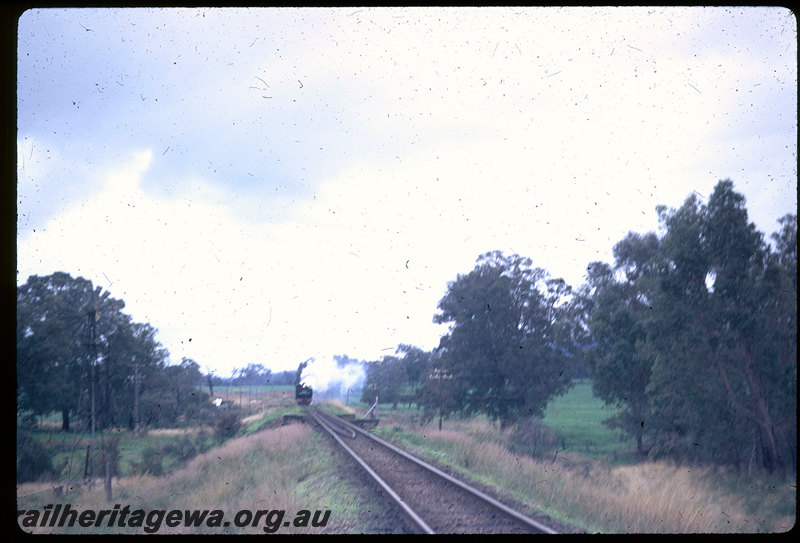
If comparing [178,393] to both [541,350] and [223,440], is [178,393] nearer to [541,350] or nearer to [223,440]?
[223,440]

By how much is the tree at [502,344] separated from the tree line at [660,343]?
0.05 m

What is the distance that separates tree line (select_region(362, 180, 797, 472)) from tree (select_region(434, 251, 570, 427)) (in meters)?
0.05

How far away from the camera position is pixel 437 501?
8.58 m

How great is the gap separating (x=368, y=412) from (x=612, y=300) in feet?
34.4

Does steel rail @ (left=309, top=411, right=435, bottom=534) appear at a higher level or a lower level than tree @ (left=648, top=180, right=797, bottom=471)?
lower

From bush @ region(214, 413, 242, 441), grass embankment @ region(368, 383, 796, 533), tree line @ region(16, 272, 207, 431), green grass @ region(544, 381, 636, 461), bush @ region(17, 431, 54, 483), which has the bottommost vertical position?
green grass @ region(544, 381, 636, 461)

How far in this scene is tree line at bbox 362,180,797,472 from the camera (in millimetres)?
8570

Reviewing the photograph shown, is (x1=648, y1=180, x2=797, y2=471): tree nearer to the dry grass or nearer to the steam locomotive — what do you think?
the dry grass

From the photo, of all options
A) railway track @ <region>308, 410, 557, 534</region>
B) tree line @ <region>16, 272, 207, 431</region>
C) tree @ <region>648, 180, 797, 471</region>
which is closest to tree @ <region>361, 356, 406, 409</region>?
railway track @ <region>308, 410, 557, 534</region>

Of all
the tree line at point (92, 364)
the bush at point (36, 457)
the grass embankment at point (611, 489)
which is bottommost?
the grass embankment at point (611, 489)

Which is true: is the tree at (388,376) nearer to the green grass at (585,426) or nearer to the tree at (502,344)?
the tree at (502,344)

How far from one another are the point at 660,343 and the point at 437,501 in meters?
7.52

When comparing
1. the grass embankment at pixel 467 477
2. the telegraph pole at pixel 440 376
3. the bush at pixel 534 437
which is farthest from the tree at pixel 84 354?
the bush at pixel 534 437

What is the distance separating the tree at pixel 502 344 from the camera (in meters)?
14.1
